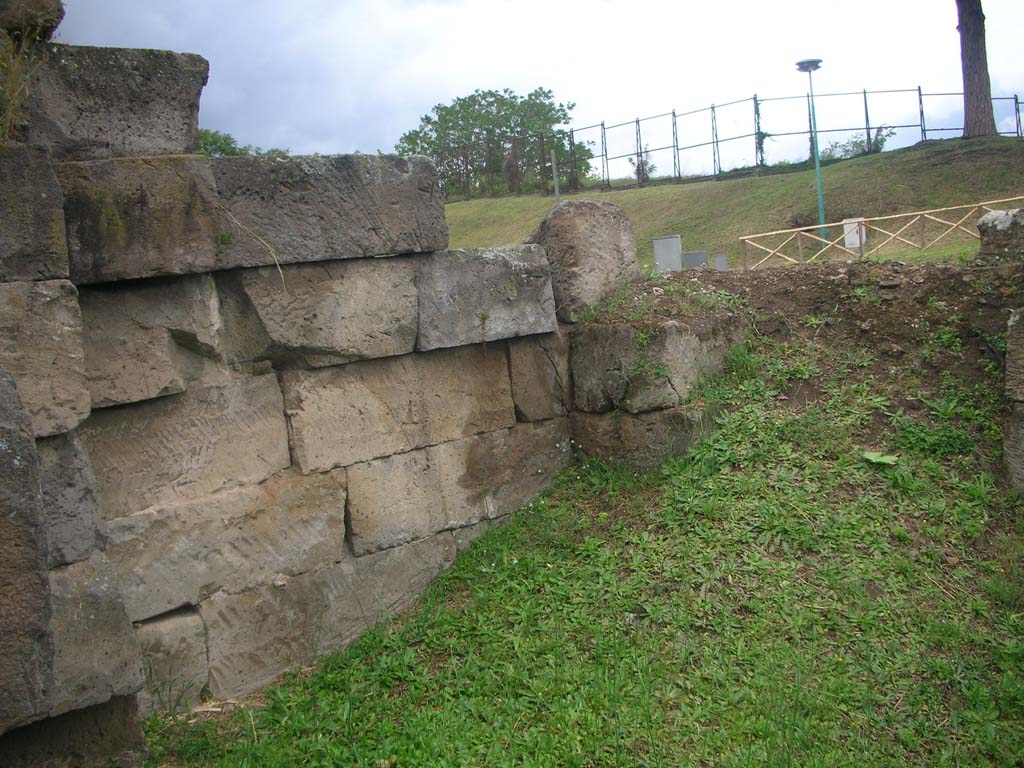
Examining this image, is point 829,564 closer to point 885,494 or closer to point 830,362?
point 885,494

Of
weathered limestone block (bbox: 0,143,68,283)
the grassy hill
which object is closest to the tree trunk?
the grassy hill

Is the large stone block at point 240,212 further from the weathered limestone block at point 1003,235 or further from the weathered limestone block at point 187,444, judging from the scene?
the weathered limestone block at point 1003,235

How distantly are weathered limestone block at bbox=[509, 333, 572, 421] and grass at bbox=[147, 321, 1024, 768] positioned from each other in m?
0.54

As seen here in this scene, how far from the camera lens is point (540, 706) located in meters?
3.88

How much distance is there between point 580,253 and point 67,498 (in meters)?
3.71

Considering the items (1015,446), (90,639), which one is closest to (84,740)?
(90,639)

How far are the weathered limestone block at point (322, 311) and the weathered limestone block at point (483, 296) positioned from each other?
0.13 meters

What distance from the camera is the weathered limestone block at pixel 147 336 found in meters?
3.90

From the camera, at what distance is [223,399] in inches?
171

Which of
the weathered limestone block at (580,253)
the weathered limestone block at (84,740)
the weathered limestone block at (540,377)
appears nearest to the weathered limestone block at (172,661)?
the weathered limestone block at (84,740)

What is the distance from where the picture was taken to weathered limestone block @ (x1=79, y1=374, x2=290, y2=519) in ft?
13.2

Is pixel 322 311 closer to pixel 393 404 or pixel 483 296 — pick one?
pixel 393 404

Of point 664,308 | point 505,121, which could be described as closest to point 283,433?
point 664,308

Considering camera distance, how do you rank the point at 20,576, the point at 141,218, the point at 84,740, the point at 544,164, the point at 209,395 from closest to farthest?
1. the point at 20,576
2. the point at 84,740
3. the point at 141,218
4. the point at 209,395
5. the point at 544,164
